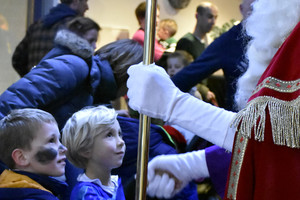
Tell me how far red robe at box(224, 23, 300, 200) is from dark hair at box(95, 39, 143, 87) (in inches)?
31.5

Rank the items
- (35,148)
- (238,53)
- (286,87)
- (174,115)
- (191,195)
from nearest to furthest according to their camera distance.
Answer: (286,87) < (174,115) < (35,148) < (191,195) < (238,53)

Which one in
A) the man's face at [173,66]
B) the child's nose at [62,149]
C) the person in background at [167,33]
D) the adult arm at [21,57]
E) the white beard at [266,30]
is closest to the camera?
the white beard at [266,30]

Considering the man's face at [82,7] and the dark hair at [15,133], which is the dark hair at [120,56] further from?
the dark hair at [15,133]

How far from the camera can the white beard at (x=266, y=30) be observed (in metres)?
1.15

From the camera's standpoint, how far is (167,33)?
8.09 ft

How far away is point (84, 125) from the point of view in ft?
4.97

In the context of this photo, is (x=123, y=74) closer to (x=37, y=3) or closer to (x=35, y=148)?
(x=37, y=3)

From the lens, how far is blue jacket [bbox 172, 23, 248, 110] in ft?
7.21

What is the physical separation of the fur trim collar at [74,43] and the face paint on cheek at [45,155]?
1.49 feet

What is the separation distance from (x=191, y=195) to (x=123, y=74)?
1.76ft

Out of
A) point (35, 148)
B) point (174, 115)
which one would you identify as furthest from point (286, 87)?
point (35, 148)

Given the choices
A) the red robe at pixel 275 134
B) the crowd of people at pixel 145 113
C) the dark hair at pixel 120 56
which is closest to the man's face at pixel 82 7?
the crowd of people at pixel 145 113

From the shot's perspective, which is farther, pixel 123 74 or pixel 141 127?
pixel 123 74

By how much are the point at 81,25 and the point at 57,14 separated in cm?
10
